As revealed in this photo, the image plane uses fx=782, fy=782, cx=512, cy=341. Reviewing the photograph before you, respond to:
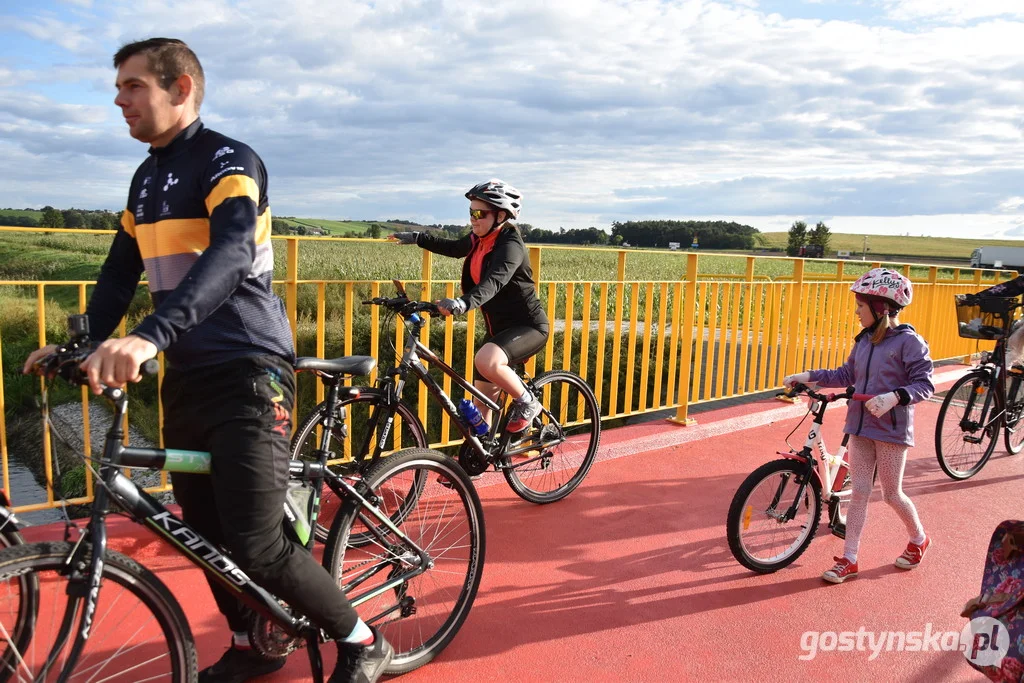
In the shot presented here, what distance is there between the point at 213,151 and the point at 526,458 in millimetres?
3260

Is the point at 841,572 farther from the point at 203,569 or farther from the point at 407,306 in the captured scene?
the point at 203,569

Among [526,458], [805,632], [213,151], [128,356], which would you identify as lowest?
[805,632]

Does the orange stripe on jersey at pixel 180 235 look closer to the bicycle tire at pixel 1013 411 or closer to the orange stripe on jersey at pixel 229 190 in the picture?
the orange stripe on jersey at pixel 229 190

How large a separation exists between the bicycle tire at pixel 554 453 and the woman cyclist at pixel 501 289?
0.67ft

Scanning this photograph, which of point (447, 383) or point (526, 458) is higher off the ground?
point (447, 383)

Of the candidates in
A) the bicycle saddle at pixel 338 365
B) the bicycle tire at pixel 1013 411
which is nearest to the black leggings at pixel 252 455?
the bicycle saddle at pixel 338 365

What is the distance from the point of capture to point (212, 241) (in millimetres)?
2127

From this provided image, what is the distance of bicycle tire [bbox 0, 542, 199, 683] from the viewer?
78.3 inches

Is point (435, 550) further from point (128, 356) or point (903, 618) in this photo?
point (903, 618)

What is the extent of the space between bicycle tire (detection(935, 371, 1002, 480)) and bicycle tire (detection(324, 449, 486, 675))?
4228 mm

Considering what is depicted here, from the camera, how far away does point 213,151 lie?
225cm

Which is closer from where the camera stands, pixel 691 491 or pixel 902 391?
pixel 902 391

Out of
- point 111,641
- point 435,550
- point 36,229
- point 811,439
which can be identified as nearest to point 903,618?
point 811,439

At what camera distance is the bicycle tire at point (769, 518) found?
159 inches
